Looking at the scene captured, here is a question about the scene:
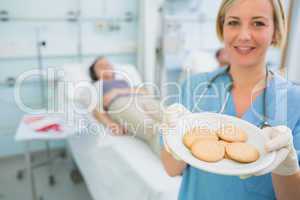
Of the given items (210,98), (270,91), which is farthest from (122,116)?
(270,91)

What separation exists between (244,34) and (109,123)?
1386 millimetres

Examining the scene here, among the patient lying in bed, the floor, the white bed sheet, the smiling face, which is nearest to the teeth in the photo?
the smiling face

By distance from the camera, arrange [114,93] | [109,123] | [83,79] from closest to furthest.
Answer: [109,123]
[114,93]
[83,79]

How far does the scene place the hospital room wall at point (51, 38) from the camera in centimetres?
243

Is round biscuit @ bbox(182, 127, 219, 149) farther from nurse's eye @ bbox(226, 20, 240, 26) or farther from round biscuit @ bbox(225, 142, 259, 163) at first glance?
nurse's eye @ bbox(226, 20, 240, 26)

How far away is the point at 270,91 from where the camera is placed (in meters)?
0.89

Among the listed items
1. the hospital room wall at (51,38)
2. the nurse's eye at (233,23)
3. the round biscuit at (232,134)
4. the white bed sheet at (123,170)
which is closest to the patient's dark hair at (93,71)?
the hospital room wall at (51,38)

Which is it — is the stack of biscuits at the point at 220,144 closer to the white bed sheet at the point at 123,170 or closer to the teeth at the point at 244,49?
the teeth at the point at 244,49

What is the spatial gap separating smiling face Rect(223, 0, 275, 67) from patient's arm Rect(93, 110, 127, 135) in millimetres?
1207

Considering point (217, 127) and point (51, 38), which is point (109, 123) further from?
point (217, 127)

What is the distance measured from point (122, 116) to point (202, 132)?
133 cm

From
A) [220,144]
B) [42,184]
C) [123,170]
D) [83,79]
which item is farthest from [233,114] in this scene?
[42,184]

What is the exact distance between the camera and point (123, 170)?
1549 mm

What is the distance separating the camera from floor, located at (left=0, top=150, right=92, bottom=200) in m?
2.21
